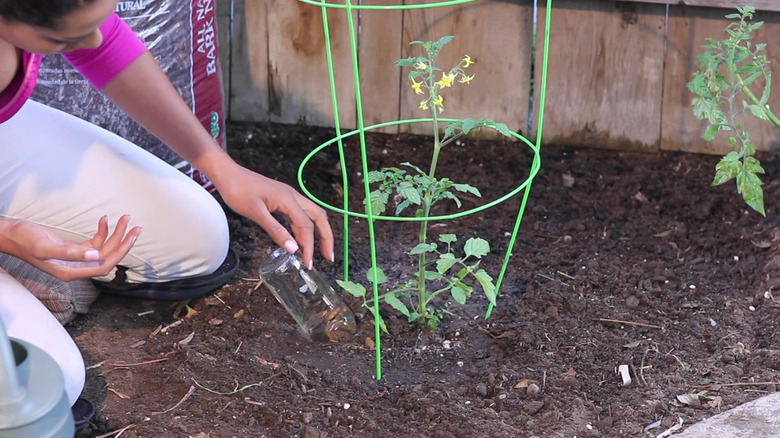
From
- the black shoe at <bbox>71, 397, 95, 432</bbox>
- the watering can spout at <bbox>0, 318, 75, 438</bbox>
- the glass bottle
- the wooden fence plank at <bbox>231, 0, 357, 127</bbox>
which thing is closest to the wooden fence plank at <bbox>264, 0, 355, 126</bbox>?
the wooden fence plank at <bbox>231, 0, 357, 127</bbox>

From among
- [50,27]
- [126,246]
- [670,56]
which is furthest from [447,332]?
[670,56]

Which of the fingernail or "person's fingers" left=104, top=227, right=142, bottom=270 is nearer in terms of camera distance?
"person's fingers" left=104, top=227, right=142, bottom=270

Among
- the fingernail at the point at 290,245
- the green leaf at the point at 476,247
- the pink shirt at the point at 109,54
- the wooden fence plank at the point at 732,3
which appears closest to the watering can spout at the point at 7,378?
the fingernail at the point at 290,245

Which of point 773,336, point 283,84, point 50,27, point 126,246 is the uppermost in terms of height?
point 50,27

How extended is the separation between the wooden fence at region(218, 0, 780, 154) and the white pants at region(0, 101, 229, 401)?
1.05 meters

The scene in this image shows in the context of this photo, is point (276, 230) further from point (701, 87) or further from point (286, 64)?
point (286, 64)

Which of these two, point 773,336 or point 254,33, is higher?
point 254,33

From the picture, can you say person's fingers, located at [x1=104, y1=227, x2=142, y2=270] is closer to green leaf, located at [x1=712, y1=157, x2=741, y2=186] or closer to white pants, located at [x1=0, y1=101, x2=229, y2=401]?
white pants, located at [x1=0, y1=101, x2=229, y2=401]

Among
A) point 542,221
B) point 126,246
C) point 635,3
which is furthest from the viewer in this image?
point 635,3

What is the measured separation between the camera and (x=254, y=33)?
10.7 feet

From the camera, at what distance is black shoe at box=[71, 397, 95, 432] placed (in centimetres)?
185

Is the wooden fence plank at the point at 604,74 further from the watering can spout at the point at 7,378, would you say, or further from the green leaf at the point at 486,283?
the watering can spout at the point at 7,378

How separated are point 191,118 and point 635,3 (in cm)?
166

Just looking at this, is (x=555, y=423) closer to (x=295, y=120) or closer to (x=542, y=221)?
(x=542, y=221)
